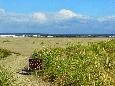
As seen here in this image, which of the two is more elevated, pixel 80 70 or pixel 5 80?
pixel 80 70

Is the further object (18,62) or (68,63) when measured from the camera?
(18,62)

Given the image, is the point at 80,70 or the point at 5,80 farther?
the point at 80,70

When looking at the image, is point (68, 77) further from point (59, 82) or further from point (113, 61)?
point (113, 61)

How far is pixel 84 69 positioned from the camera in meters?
19.1

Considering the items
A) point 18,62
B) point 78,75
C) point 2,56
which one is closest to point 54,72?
point 78,75

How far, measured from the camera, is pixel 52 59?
911 inches

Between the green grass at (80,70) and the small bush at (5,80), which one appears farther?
the green grass at (80,70)

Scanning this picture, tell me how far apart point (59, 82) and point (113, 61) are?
4838mm

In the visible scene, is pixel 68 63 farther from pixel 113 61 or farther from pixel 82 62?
pixel 113 61

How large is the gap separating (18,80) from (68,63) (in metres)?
3.22

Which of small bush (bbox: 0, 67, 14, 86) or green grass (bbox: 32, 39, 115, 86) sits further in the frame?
green grass (bbox: 32, 39, 115, 86)

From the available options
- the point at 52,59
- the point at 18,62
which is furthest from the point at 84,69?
the point at 18,62

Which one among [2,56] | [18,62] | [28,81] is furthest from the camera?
[2,56]

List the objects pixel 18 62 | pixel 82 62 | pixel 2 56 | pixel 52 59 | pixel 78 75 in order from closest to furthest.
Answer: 1. pixel 78 75
2. pixel 82 62
3. pixel 52 59
4. pixel 18 62
5. pixel 2 56
